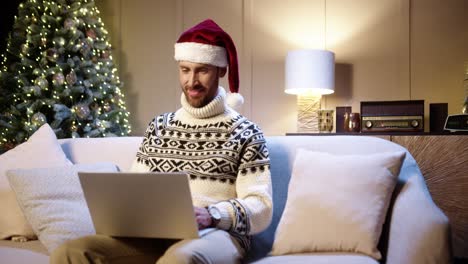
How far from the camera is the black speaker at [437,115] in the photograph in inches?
143

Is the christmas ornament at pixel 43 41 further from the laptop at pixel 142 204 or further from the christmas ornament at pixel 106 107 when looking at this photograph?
the laptop at pixel 142 204

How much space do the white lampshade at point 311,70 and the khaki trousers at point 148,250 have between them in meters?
2.08

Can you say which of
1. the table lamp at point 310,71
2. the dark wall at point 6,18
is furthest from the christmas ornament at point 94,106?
the table lamp at point 310,71

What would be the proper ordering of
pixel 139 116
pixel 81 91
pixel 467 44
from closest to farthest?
pixel 467 44 → pixel 81 91 → pixel 139 116

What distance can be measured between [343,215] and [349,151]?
363 millimetres

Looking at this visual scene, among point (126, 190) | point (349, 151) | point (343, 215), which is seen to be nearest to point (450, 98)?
point (349, 151)

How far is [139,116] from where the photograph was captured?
470cm

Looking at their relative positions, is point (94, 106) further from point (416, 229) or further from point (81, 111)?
point (416, 229)

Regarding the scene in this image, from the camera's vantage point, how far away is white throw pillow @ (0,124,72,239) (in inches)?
84.2

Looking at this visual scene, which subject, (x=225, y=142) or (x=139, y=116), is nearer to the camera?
(x=225, y=142)

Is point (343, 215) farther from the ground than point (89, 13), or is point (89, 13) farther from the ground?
point (89, 13)

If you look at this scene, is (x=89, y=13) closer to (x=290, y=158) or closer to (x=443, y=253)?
(x=290, y=158)

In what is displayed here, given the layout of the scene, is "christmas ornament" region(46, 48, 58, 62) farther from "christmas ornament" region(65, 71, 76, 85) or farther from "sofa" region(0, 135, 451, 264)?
"sofa" region(0, 135, 451, 264)

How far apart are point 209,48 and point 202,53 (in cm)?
3
